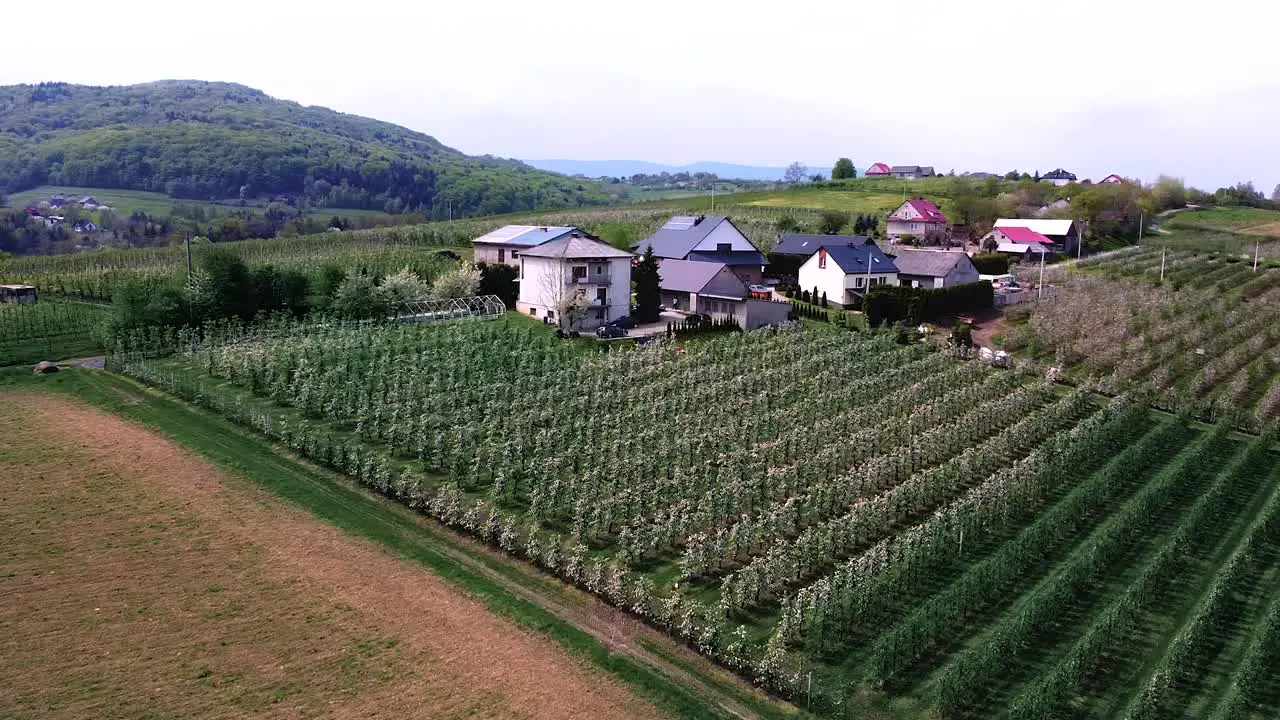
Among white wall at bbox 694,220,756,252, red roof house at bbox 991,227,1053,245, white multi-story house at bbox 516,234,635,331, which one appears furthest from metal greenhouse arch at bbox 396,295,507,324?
red roof house at bbox 991,227,1053,245

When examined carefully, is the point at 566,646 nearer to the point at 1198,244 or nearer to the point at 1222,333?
the point at 1222,333

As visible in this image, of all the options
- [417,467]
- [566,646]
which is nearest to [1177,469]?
[566,646]

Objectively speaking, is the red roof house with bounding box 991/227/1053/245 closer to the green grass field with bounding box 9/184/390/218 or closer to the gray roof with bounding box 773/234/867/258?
the gray roof with bounding box 773/234/867/258

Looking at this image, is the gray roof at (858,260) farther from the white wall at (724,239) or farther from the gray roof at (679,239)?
the gray roof at (679,239)

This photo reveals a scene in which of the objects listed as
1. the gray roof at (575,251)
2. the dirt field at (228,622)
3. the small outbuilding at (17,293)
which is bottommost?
the dirt field at (228,622)

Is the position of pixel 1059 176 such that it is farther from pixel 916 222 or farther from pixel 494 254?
pixel 494 254

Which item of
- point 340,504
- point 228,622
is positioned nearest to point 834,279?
point 340,504

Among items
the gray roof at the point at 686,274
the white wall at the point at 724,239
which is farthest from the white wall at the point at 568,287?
the white wall at the point at 724,239
